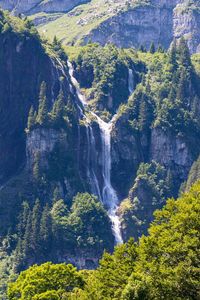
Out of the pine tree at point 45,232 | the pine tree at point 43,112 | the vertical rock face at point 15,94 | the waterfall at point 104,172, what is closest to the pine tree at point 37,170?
the vertical rock face at point 15,94

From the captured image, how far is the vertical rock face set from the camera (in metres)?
190

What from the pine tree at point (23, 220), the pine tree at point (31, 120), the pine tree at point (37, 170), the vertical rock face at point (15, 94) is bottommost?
the pine tree at point (23, 220)

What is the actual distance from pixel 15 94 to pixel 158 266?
131 meters

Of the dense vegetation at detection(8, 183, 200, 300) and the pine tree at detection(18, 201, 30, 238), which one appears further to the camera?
the pine tree at detection(18, 201, 30, 238)

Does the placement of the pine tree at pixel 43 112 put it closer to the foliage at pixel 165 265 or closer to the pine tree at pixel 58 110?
the pine tree at pixel 58 110

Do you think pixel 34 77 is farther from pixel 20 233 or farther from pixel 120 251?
pixel 120 251

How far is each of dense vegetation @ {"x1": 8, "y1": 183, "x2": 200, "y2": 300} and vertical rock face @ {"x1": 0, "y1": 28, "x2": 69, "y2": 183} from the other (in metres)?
110

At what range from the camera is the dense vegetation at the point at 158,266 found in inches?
2611

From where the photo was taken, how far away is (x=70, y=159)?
613ft

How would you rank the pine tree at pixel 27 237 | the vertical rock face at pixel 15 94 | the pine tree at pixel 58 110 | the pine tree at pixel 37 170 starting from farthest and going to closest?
1. the vertical rock face at pixel 15 94
2. the pine tree at pixel 58 110
3. the pine tree at pixel 37 170
4. the pine tree at pixel 27 237

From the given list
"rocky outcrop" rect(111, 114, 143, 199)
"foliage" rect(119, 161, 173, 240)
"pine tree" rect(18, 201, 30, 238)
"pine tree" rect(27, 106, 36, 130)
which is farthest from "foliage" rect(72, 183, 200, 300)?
"rocky outcrop" rect(111, 114, 143, 199)

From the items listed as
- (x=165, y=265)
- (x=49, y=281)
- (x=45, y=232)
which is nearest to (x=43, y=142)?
(x=45, y=232)

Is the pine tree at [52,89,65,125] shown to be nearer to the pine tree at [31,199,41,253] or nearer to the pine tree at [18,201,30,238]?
the pine tree at [18,201,30,238]

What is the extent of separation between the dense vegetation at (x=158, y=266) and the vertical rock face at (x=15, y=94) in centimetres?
Answer: 10972
